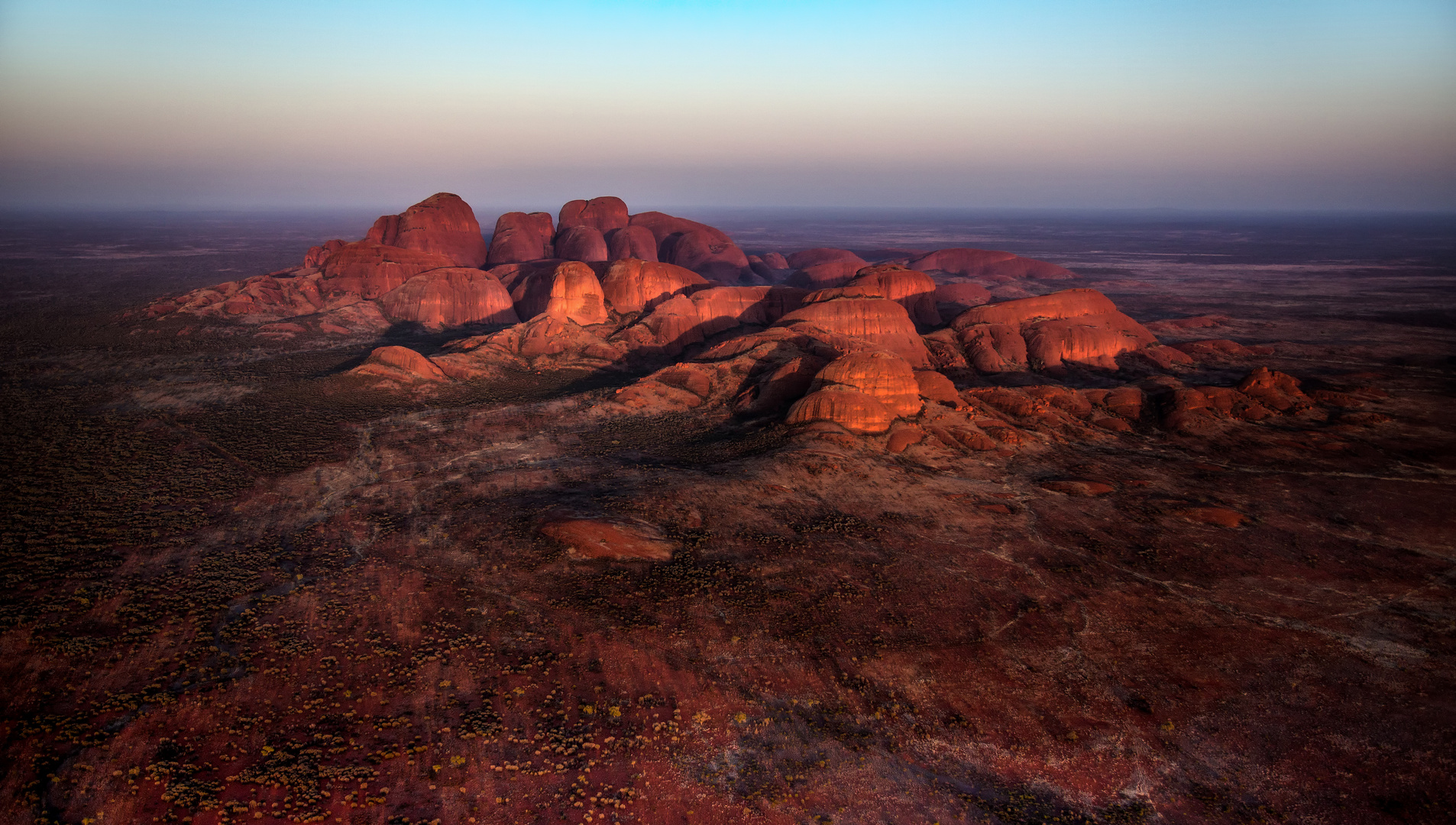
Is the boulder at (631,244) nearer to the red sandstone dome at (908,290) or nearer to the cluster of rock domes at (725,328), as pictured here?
the cluster of rock domes at (725,328)

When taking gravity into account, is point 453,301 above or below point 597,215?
below

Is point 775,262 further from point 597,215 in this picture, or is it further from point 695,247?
point 597,215

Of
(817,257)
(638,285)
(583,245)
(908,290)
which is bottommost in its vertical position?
(908,290)

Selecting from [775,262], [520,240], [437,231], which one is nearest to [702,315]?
[520,240]

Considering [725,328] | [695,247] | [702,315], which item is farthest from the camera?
[695,247]

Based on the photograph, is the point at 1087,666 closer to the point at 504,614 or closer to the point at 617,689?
the point at 617,689

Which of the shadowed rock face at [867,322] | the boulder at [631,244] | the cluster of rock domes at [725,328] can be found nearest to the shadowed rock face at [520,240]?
the cluster of rock domes at [725,328]

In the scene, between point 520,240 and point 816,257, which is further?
point 816,257

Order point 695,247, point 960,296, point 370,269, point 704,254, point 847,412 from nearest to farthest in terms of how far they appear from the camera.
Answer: point 847,412
point 370,269
point 960,296
point 704,254
point 695,247
